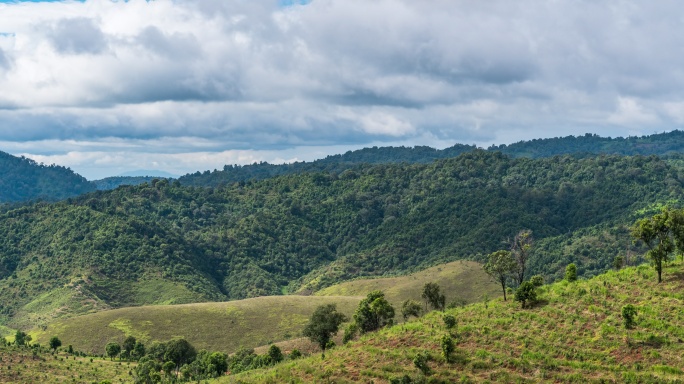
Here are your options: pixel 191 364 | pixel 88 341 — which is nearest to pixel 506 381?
pixel 191 364

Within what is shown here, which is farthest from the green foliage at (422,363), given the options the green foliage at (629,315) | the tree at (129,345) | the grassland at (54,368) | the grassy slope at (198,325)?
the grassy slope at (198,325)

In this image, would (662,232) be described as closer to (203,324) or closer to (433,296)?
(433,296)

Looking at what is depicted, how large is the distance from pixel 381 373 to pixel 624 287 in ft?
92.6

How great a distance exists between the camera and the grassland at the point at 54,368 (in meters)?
86.8

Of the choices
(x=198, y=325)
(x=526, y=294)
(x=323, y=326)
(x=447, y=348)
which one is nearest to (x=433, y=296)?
(x=323, y=326)

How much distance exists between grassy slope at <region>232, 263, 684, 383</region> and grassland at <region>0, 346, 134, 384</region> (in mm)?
29994

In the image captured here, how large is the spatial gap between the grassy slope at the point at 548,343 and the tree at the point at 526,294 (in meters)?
1.03

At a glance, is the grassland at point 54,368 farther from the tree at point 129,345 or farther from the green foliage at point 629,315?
the green foliage at point 629,315

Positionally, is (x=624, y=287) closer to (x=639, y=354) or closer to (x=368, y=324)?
(x=639, y=354)

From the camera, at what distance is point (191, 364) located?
10462 centimetres

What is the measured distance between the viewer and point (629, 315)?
60031 millimetres

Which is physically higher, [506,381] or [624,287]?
[624,287]

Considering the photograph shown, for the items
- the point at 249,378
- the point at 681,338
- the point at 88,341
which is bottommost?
the point at 88,341

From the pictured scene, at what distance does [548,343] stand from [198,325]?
107554 millimetres
